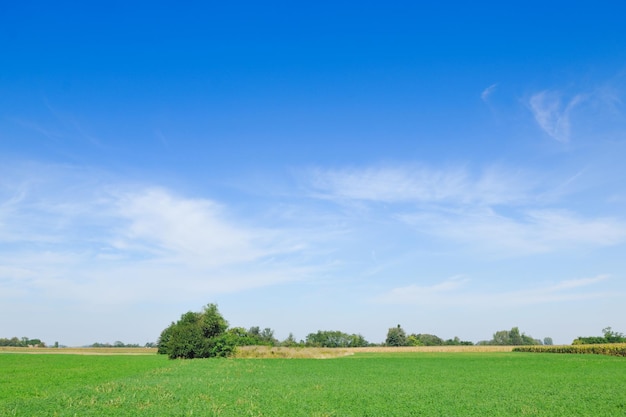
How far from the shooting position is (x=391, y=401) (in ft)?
81.4

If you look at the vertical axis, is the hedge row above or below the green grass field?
above

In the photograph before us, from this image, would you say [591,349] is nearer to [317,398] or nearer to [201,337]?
[201,337]

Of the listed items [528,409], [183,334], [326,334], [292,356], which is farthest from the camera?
[326,334]

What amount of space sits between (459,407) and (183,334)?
62.8 meters

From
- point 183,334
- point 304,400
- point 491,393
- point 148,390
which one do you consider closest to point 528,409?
point 491,393

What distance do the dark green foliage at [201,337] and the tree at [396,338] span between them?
4278 inches

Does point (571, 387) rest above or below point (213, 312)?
below

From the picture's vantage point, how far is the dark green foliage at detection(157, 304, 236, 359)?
7744cm

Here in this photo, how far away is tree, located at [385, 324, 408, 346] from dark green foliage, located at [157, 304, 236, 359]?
108658 mm

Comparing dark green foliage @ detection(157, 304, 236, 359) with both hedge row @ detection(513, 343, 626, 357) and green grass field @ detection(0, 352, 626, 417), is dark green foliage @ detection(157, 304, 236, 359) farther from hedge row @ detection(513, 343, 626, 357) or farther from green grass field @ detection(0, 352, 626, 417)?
hedge row @ detection(513, 343, 626, 357)

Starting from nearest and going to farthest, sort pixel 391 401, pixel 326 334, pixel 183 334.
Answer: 1. pixel 391 401
2. pixel 183 334
3. pixel 326 334

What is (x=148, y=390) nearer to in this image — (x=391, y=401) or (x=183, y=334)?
(x=391, y=401)

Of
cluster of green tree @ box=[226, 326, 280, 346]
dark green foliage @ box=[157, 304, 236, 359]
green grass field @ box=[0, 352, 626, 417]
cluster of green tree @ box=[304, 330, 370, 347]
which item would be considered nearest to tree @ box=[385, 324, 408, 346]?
cluster of green tree @ box=[304, 330, 370, 347]

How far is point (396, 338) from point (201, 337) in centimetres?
11657
